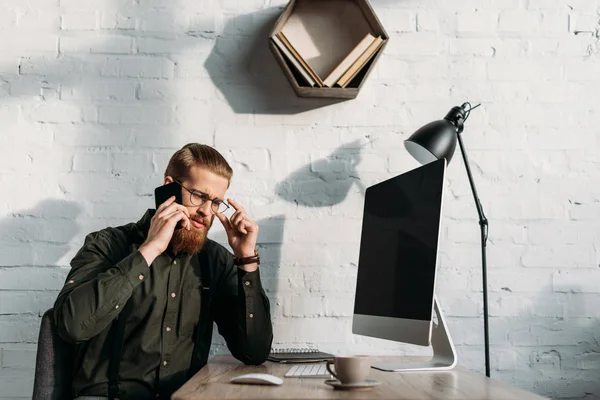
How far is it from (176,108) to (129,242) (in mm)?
627

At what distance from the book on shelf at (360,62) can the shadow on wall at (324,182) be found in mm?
265

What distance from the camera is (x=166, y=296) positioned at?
2.21 meters

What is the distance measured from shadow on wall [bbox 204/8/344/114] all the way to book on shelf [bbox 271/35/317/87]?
5.4 inches

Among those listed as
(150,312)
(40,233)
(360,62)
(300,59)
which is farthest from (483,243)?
(40,233)

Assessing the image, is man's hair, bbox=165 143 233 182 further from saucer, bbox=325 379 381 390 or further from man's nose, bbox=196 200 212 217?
saucer, bbox=325 379 381 390

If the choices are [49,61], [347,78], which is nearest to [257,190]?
[347,78]

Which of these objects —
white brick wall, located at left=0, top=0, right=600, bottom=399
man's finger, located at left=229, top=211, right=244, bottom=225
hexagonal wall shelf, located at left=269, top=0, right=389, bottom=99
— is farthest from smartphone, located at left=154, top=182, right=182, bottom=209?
hexagonal wall shelf, located at left=269, top=0, right=389, bottom=99

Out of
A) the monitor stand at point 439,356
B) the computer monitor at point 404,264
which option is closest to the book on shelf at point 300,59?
the computer monitor at point 404,264

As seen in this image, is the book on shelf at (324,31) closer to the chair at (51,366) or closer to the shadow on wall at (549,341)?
the shadow on wall at (549,341)

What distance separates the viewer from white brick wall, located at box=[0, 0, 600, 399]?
2633mm

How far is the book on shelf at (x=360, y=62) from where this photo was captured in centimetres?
258

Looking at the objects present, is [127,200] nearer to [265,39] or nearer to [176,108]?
[176,108]

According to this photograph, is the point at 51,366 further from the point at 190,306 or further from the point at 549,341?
the point at 549,341

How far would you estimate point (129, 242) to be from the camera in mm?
2283
